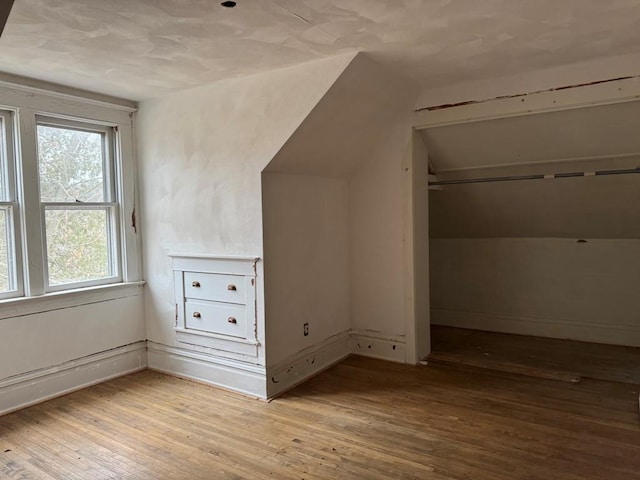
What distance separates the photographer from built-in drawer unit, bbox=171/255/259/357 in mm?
3475

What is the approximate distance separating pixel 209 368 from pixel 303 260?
112 cm

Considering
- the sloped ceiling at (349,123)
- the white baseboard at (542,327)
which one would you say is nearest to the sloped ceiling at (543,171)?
the sloped ceiling at (349,123)

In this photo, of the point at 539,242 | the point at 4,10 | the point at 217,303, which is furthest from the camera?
the point at 539,242

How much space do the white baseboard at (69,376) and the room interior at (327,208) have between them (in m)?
0.02

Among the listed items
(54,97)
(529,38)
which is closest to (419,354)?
(529,38)

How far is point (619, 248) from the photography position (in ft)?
14.9

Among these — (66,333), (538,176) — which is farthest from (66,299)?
(538,176)

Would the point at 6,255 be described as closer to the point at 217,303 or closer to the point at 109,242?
the point at 109,242

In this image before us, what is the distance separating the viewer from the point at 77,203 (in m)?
3.71

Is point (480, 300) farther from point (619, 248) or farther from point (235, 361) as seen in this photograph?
point (235, 361)

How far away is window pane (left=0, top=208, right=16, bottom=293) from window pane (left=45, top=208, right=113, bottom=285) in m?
0.26

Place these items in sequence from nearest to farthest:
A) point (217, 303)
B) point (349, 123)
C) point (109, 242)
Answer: point (349, 123)
point (217, 303)
point (109, 242)

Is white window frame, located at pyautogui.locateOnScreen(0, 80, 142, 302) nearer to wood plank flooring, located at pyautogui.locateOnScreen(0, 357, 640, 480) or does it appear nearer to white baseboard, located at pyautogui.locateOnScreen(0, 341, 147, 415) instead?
white baseboard, located at pyautogui.locateOnScreen(0, 341, 147, 415)

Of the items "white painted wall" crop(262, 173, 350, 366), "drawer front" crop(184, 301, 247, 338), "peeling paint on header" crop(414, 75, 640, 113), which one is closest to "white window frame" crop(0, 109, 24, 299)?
"drawer front" crop(184, 301, 247, 338)
